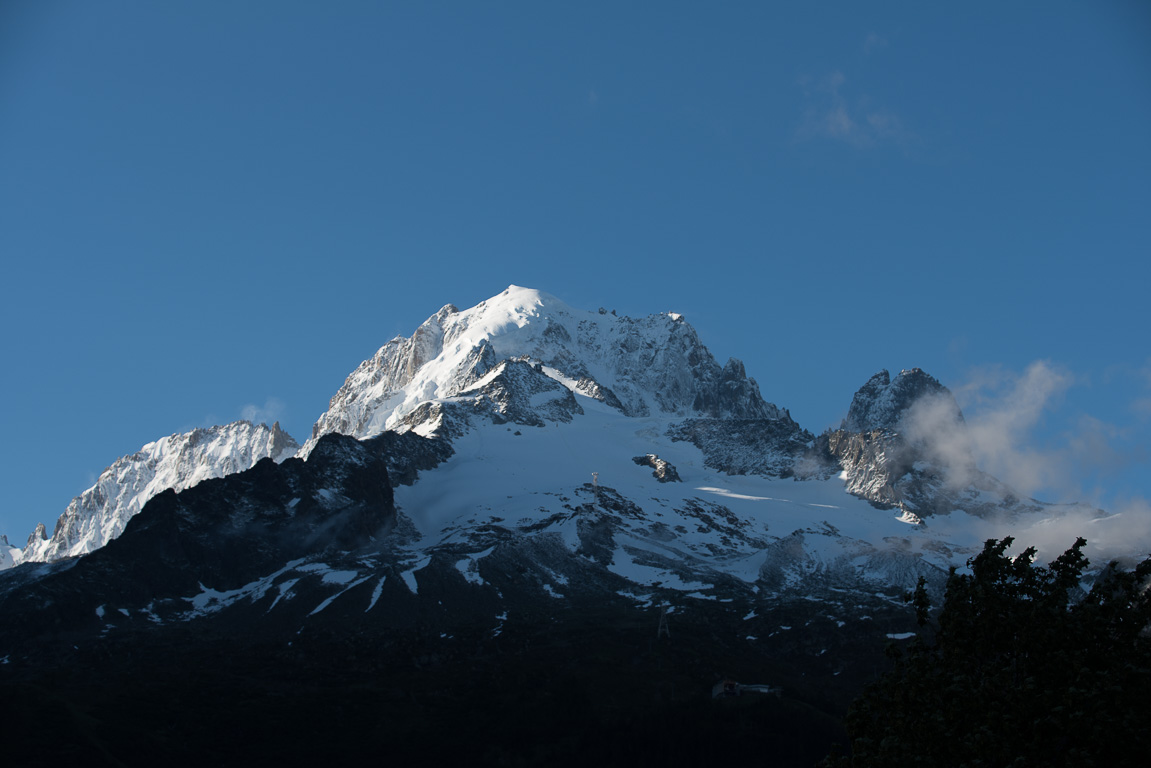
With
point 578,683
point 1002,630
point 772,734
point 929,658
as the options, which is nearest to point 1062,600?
point 1002,630

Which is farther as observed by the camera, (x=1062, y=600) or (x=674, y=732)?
(x=674, y=732)

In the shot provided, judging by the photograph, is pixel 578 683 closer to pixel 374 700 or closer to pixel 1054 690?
pixel 374 700

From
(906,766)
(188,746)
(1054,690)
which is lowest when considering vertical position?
(188,746)

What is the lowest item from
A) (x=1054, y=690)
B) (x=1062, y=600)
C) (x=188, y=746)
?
(x=188, y=746)

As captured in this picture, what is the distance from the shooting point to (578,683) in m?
199

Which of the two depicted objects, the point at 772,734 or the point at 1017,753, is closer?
the point at 1017,753

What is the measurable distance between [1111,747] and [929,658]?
12268 mm

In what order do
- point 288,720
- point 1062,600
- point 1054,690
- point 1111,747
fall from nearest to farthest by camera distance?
point 1111,747, point 1054,690, point 1062,600, point 288,720

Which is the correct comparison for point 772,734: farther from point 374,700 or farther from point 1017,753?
point 1017,753

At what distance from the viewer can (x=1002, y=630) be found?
59.5 metres

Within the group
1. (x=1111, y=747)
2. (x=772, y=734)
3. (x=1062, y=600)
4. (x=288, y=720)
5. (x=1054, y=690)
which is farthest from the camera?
(x=288, y=720)

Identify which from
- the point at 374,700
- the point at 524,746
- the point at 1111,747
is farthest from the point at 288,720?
the point at 1111,747

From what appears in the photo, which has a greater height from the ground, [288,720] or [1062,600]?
[1062,600]

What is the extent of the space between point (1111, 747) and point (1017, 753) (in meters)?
4.04
